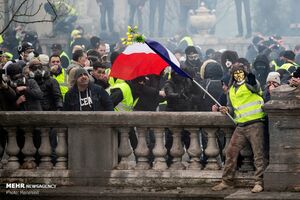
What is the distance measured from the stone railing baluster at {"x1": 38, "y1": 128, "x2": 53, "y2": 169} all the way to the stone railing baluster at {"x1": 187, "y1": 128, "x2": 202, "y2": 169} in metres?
1.67

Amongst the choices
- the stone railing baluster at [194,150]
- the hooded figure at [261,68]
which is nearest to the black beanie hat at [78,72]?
the stone railing baluster at [194,150]

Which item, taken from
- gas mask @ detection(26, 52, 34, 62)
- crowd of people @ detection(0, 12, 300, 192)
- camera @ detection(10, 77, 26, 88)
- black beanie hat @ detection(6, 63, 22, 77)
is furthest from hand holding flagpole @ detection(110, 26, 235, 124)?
gas mask @ detection(26, 52, 34, 62)

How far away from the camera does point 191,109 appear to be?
20906 millimetres

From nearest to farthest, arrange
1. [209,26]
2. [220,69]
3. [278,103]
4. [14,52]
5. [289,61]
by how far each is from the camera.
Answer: [278,103]
[220,69]
[289,61]
[14,52]
[209,26]

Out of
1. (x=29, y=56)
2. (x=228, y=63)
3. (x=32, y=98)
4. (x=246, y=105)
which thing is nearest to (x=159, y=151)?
(x=246, y=105)

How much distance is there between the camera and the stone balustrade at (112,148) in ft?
58.8

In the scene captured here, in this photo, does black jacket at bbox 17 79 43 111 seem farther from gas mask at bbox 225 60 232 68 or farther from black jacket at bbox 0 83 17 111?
gas mask at bbox 225 60 232 68

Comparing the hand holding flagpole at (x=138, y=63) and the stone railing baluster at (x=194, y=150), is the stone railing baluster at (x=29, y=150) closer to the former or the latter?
the hand holding flagpole at (x=138, y=63)

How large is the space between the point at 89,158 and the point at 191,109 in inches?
120

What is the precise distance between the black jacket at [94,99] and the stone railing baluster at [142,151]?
1020 millimetres

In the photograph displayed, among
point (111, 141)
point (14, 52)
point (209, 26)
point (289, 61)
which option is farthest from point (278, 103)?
point (209, 26)

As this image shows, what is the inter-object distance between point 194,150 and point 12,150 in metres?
2.17

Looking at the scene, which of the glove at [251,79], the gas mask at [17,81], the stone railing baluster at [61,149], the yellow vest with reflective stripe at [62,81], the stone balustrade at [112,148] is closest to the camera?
the glove at [251,79]

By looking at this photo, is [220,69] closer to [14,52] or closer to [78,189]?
[78,189]
